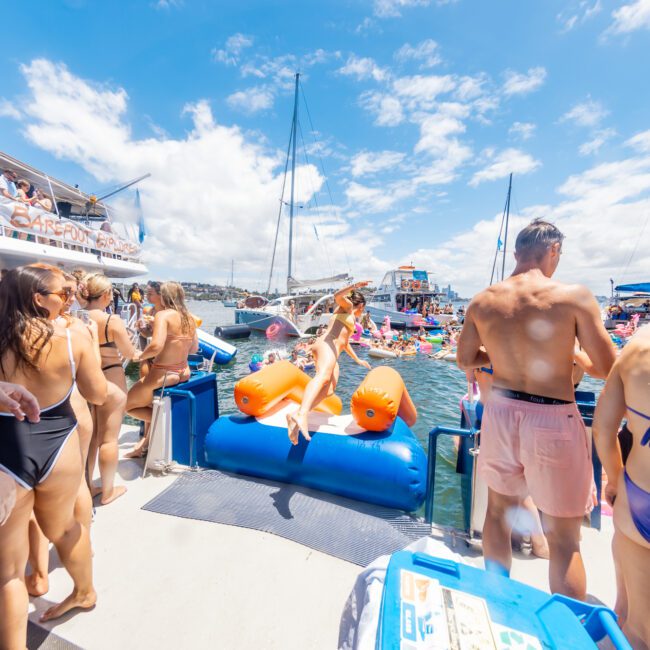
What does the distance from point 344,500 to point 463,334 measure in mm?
1809

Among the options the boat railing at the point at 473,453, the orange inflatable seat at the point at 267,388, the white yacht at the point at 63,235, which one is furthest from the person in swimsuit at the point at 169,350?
the white yacht at the point at 63,235

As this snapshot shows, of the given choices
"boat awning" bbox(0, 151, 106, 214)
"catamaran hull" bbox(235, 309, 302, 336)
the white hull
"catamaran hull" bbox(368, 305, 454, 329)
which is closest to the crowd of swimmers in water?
the white hull

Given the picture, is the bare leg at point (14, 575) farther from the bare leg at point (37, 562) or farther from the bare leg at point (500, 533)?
the bare leg at point (500, 533)

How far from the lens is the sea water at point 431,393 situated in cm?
400

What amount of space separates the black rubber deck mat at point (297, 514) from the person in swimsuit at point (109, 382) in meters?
0.45

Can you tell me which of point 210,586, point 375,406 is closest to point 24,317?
point 210,586

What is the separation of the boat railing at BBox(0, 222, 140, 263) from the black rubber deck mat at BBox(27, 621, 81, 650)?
1057cm

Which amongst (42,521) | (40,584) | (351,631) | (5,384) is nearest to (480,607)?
(351,631)

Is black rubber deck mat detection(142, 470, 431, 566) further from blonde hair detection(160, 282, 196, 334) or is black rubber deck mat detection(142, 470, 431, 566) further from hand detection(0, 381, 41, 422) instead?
hand detection(0, 381, 41, 422)

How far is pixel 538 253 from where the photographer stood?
1856mm

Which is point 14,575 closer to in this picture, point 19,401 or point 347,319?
point 19,401

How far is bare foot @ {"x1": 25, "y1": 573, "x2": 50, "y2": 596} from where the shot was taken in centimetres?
195

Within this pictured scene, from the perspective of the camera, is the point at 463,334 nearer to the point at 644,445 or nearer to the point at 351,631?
the point at 644,445

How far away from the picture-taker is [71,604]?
6.04 ft
